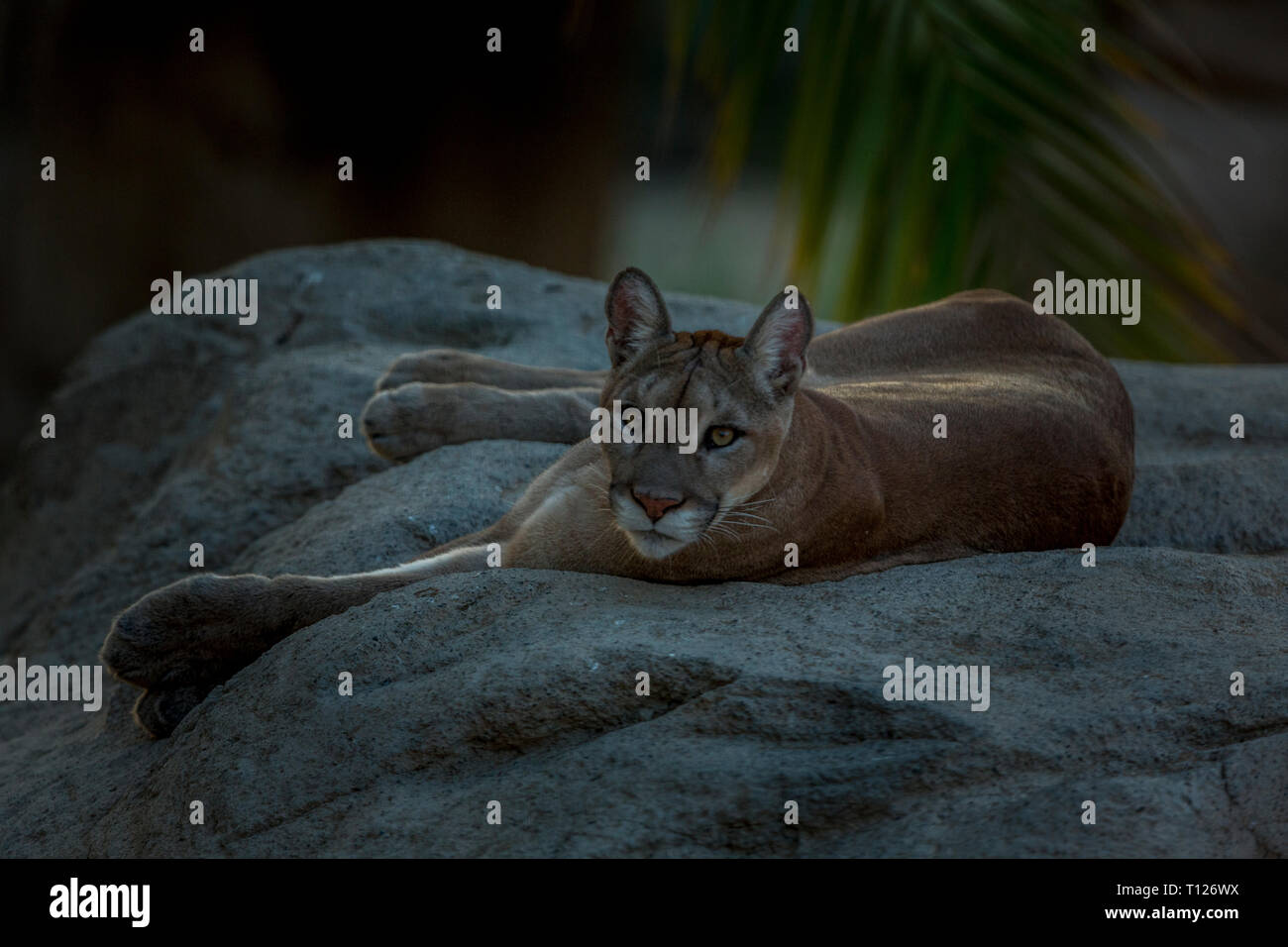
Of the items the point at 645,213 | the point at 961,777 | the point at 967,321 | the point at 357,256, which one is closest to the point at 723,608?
the point at 961,777

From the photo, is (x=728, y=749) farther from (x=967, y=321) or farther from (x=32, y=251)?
(x=32, y=251)

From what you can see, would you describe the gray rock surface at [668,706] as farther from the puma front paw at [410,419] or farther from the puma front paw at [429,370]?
the puma front paw at [429,370]

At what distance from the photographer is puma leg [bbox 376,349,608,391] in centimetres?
445

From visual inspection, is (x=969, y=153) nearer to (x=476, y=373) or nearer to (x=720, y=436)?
(x=476, y=373)

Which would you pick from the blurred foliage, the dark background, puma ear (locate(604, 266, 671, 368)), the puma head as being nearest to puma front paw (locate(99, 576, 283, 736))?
the puma head

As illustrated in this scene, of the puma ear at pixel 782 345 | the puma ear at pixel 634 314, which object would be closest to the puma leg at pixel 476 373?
the puma ear at pixel 634 314

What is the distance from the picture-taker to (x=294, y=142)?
6.68 m

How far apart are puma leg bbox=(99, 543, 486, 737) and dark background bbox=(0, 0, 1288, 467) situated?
317cm

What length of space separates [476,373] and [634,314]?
1.34m

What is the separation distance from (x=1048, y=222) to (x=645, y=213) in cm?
354

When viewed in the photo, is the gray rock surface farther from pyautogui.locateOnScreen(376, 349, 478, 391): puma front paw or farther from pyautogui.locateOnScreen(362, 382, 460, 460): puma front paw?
pyautogui.locateOnScreen(376, 349, 478, 391): puma front paw

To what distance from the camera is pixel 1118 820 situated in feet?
7.05

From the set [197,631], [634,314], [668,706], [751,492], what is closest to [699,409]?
[751,492]

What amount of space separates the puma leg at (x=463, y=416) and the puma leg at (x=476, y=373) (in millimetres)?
150
